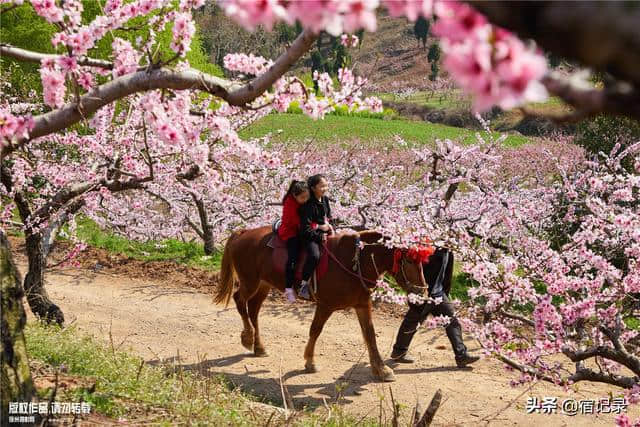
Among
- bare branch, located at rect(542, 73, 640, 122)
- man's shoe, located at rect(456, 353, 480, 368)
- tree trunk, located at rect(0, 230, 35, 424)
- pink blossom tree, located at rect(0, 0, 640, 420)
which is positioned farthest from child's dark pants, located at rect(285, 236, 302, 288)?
bare branch, located at rect(542, 73, 640, 122)

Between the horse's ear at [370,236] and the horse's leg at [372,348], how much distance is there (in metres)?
0.77

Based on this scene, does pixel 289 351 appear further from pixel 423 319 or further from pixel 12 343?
pixel 12 343

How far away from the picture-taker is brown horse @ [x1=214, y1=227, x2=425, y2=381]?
7.31m

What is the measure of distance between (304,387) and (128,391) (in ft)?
8.18

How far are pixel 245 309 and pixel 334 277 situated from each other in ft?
5.16

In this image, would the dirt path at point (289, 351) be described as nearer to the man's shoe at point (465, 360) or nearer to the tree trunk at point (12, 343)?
the man's shoe at point (465, 360)

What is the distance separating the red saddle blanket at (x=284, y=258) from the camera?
770 cm

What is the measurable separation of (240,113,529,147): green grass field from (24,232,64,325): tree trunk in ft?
78.1

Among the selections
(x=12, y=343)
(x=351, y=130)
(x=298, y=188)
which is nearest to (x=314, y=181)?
(x=298, y=188)

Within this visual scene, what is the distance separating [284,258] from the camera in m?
7.96

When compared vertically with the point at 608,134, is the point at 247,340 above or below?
below

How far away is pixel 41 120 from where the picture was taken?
4.10 meters

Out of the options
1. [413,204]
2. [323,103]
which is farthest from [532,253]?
[323,103]

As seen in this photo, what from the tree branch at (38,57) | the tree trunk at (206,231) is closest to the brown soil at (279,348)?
the tree trunk at (206,231)
